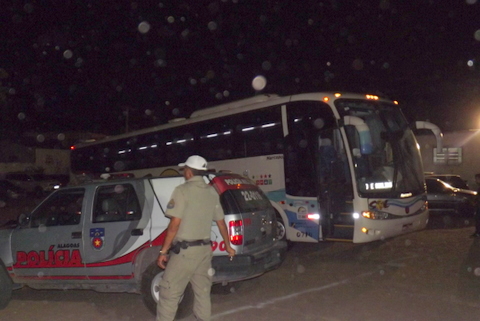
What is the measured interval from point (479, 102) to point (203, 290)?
2703cm

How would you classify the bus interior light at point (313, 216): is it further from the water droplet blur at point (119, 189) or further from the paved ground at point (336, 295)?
the water droplet blur at point (119, 189)

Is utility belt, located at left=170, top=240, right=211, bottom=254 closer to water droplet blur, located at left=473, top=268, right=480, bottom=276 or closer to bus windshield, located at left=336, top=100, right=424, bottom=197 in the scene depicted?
bus windshield, located at left=336, top=100, right=424, bottom=197

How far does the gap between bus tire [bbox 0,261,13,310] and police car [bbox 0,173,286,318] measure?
1 centimetres

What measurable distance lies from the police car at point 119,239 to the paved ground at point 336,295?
429 mm

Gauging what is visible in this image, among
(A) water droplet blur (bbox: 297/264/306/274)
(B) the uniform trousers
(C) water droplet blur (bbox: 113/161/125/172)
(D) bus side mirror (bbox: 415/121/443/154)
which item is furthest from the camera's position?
(C) water droplet blur (bbox: 113/161/125/172)

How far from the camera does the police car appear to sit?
22.0 ft

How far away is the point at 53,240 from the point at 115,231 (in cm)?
111

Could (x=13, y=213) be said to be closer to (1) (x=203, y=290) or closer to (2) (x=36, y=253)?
(2) (x=36, y=253)

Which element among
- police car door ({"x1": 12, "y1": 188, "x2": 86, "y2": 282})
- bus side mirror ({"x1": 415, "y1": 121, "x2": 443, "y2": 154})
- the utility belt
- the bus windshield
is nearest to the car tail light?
the utility belt

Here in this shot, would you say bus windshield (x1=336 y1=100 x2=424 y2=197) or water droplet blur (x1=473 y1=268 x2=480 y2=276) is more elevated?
bus windshield (x1=336 y1=100 x2=424 y2=197)

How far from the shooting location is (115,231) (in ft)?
23.2

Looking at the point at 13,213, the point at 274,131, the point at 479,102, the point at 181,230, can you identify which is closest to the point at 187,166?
the point at 181,230

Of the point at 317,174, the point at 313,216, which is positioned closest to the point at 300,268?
the point at 313,216

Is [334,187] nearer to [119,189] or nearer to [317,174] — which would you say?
[317,174]
